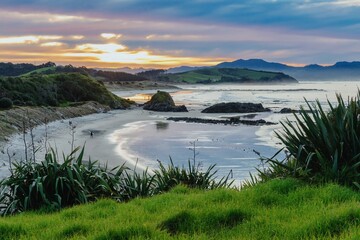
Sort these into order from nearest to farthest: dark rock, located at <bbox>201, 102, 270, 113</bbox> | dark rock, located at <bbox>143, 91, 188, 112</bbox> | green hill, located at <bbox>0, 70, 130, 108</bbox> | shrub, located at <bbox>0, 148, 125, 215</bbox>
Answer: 1. shrub, located at <bbox>0, 148, 125, 215</bbox>
2. green hill, located at <bbox>0, 70, 130, 108</bbox>
3. dark rock, located at <bbox>201, 102, 270, 113</bbox>
4. dark rock, located at <bbox>143, 91, 188, 112</bbox>

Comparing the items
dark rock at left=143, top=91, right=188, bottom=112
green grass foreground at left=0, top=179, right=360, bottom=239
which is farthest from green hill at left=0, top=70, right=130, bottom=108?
green grass foreground at left=0, top=179, right=360, bottom=239

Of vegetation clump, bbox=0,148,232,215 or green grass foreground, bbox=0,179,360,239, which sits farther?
vegetation clump, bbox=0,148,232,215

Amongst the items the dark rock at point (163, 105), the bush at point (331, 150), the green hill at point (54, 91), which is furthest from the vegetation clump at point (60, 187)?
the dark rock at point (163, 105)

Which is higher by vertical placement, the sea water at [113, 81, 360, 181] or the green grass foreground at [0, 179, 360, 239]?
the green grass foreground at [0, 179, 360, 239]

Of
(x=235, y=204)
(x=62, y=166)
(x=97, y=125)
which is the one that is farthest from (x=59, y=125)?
(x=235, y=204)

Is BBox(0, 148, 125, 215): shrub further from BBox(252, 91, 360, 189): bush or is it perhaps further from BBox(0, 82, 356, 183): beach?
BBox(0, 82, 356, 183): beach

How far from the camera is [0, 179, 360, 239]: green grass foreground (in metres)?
5.88

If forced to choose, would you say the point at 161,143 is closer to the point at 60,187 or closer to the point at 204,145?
the point at 204,145

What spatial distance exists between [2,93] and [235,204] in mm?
49105

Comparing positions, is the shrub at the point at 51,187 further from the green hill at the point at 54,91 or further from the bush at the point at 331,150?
the green hill at the point at 54,91

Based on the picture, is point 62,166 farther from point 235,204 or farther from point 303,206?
point 303,206

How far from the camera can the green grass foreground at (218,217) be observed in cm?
588

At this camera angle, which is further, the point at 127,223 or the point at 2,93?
the point at 2,93

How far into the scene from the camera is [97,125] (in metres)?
41.9
